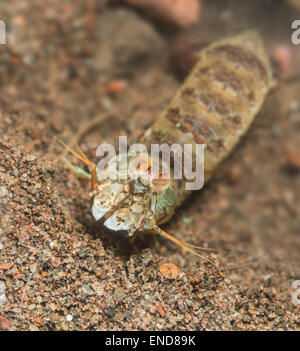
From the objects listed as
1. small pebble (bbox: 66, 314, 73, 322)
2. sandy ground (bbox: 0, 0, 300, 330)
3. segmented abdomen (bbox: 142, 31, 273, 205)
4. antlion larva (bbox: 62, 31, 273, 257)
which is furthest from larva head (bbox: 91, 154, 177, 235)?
small pebble (bbox: 66, 314, 73, 322)

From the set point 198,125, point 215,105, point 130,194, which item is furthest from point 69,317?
point 215,105

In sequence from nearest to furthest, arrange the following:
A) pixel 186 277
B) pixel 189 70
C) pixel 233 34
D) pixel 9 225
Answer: pixel 9 225
pixel 186 277
pixel 189 70
pixel 233 34

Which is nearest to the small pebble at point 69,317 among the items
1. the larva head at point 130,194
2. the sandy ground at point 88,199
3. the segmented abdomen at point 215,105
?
the sandy ground at point 88,199

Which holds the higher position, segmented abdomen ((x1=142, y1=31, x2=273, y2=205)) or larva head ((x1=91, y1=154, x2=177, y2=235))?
segmented abdomen ((x1=142, y1=31, x2=273, y2=205))

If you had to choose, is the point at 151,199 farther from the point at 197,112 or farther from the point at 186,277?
the point at 197,112

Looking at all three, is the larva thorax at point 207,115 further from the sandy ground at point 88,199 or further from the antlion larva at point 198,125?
the sandy ground at point 88,199

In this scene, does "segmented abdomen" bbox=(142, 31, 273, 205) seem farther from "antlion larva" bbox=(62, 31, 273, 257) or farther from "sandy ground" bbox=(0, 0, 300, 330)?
"sandy ground" bbox=(0, 0, 300, 330)

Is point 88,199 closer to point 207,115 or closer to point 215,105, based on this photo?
point 207,115

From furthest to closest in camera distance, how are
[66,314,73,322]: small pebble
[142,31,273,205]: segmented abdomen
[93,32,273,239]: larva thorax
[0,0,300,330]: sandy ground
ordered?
[142,31,273,205]: segmented abdomen < [93,32,273,239]: larva thorax < [0,0,300,330]: sandy ground < [66,314,73,322]: small pebble


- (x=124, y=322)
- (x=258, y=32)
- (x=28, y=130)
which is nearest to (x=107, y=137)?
(x=28, y=130)
